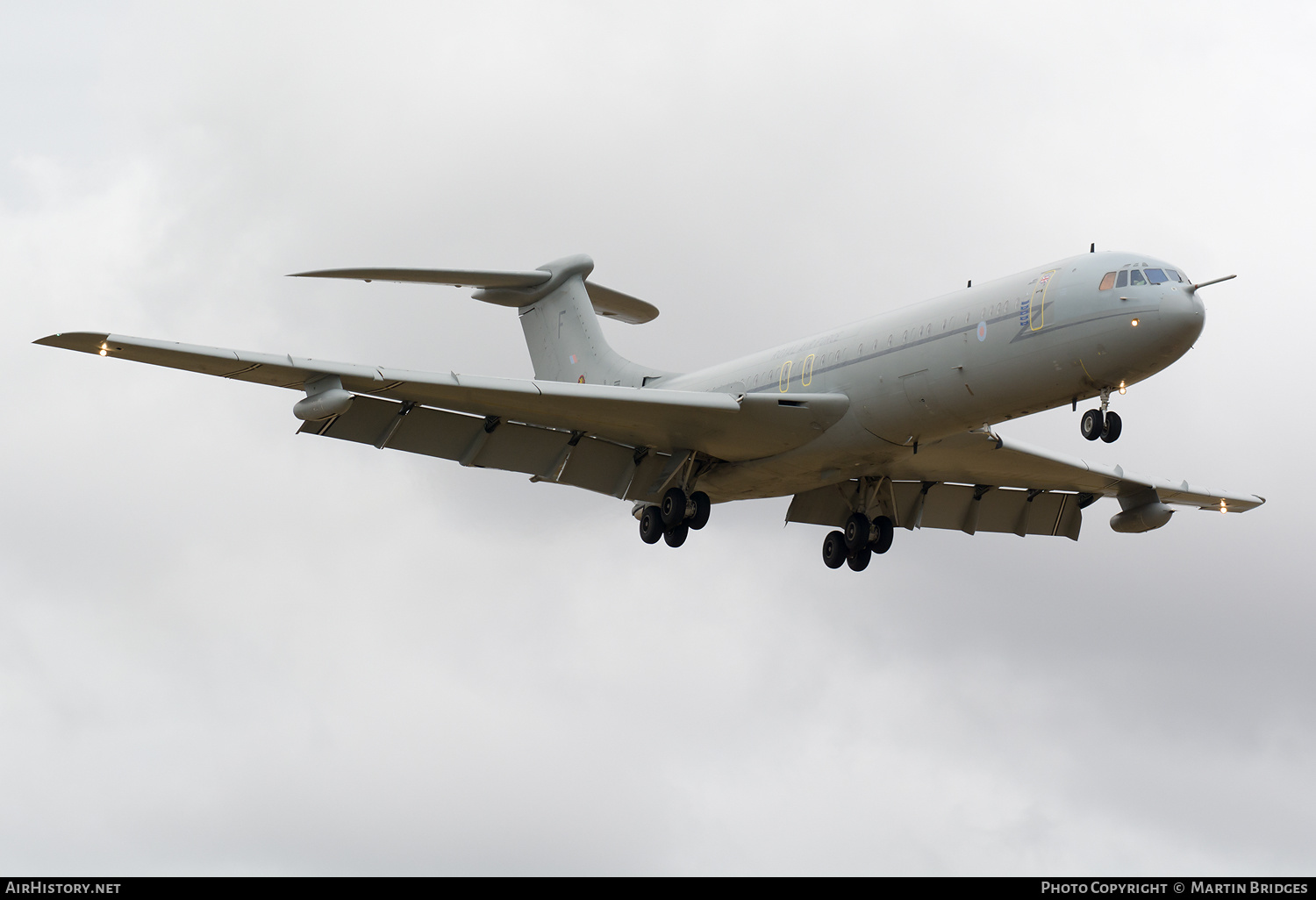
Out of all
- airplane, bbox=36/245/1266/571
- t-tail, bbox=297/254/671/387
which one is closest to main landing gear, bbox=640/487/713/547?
airplane, bbox=36/245/1266/571

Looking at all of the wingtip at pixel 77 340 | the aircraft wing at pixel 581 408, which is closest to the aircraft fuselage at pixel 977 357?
the aircraft wing at pixel 581 408

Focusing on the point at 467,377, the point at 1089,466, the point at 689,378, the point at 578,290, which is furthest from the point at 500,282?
the point at 1089,466

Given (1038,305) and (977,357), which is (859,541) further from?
(1038,305)

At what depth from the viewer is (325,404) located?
22328mm

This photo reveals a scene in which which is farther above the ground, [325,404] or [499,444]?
[499,444]

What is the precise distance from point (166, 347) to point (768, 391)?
10.5m

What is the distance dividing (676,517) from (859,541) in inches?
157

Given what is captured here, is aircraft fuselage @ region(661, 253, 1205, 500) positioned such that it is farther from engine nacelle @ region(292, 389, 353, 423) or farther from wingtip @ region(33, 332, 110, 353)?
wingtip @ region(33, 332, 110, 353)

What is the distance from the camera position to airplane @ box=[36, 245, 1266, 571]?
21.3 meters

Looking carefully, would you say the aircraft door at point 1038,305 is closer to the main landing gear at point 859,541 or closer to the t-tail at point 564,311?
the main landing gear at point 859,541

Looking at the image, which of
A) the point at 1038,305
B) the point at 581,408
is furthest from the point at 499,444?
the point at 1038,305

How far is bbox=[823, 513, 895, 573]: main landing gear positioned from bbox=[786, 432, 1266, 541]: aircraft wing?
0.38m

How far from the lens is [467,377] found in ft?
79.0
